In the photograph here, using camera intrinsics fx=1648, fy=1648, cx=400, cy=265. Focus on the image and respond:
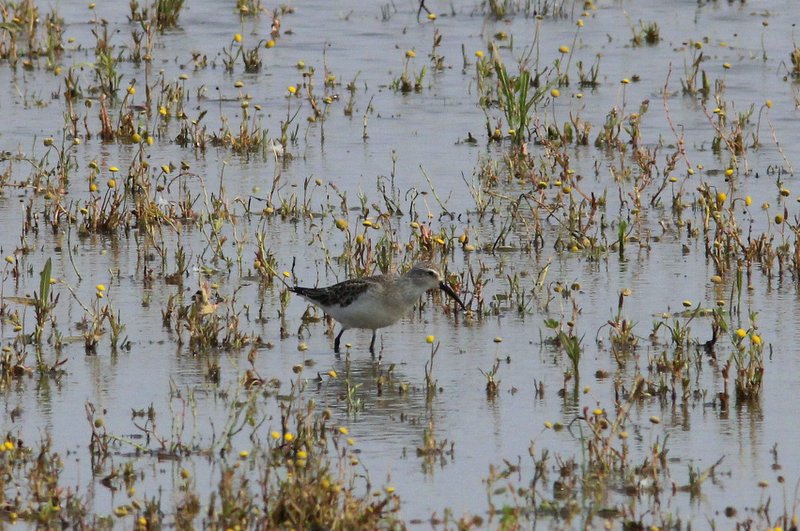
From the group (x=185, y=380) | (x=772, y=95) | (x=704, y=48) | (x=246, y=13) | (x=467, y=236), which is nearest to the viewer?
(x=185, y=380)

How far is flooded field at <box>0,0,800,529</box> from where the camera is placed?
7633 millimetres

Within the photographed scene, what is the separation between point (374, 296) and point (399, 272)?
155 cm

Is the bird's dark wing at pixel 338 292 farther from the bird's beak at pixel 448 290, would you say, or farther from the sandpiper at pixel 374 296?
the bird's beak at pixel 448 290

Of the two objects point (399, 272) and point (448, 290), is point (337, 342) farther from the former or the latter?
point (399, 272)

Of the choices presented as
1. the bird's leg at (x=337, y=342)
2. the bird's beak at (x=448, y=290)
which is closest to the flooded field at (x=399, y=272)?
the bird's leg at (x=337, y=342)

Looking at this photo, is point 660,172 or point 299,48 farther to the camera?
point 299,48

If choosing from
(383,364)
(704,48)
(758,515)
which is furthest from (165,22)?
(758,515)

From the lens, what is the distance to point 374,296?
33.0 feet

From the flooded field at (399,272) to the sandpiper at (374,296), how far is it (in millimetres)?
232

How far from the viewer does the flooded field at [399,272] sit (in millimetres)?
7633

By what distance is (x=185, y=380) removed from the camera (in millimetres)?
9320

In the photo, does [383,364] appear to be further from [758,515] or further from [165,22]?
[165,22]

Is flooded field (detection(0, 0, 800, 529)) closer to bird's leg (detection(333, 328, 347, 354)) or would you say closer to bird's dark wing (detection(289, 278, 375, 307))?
bird's leg (detection(333, 328, 347, 354))

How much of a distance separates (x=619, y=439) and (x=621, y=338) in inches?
61.9
